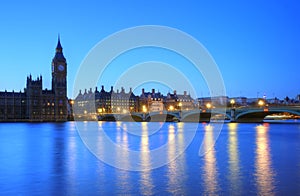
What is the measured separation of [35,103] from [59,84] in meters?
12.9

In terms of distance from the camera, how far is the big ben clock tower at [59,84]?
12600 centimetres

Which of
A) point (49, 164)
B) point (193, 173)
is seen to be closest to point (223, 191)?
point (193, 173)

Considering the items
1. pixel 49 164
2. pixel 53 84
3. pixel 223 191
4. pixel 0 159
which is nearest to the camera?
pixel 223 191

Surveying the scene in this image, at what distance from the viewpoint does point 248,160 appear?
18.0m

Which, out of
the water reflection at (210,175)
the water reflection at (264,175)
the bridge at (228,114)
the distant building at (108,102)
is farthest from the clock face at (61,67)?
the water reflection at (264,175)

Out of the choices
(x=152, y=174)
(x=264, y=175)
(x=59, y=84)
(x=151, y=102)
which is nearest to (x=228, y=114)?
(x=264, y=175)

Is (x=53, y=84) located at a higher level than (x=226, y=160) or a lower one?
higher

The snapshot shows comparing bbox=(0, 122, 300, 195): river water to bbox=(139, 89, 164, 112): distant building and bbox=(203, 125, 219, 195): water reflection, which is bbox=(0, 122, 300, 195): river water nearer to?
bbox=(203, 125, 219, 195): water reflection

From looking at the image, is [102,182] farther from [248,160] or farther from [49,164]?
[248,160]

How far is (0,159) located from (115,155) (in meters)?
6.09

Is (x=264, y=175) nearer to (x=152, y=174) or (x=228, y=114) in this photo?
(x=152, y=174)

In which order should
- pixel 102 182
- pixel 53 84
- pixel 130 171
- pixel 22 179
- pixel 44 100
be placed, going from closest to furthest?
1. pixel 102 182
2. pixel 22 179
3. pixel 130 171
4. pixel 44 100
5. pixel 53 84

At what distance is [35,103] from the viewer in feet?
398

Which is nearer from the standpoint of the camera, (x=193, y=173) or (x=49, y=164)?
(x=193, y=173)
